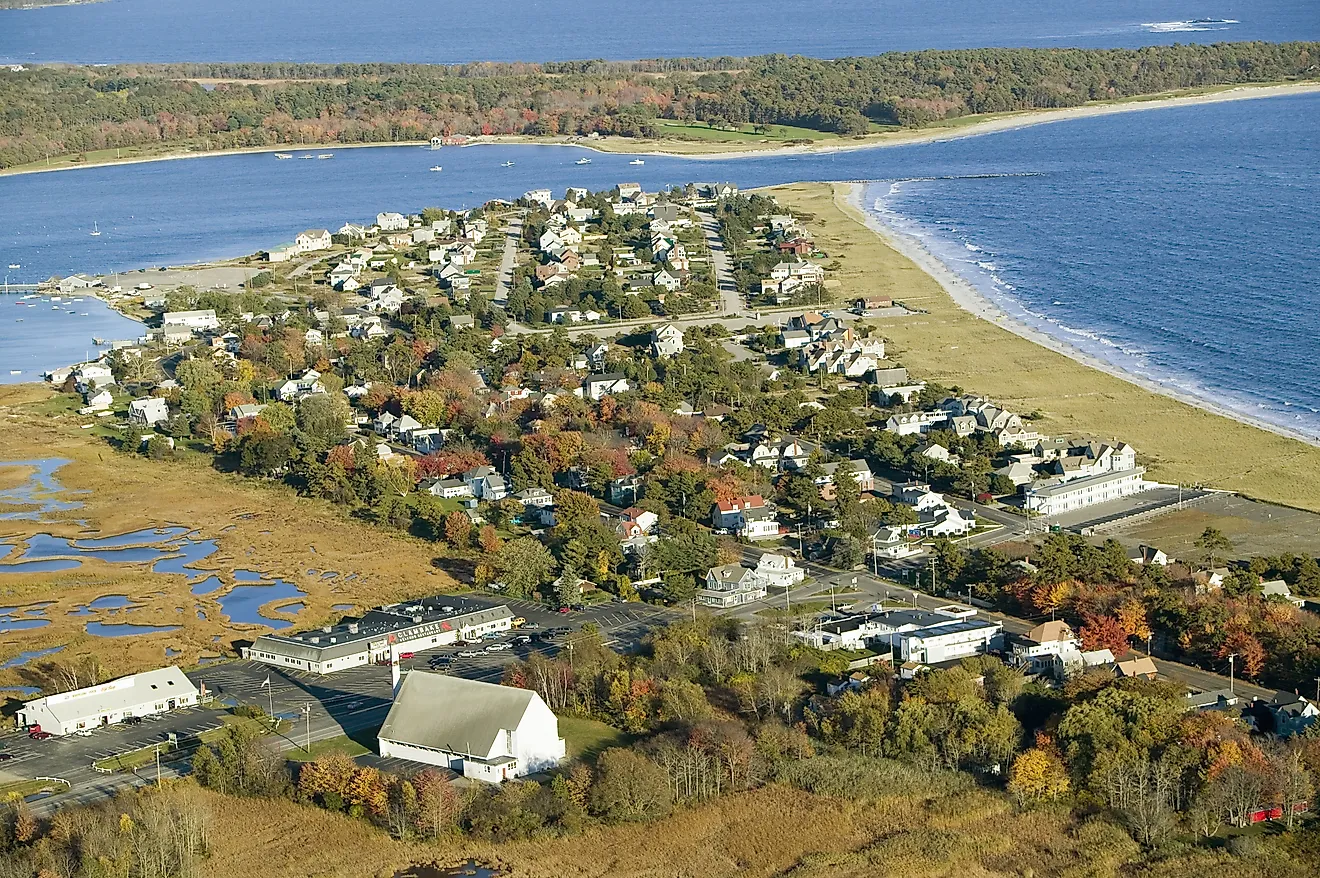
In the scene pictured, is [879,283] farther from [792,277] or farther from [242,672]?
[242,672]

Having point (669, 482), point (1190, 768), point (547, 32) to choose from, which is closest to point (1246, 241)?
point (669, 482)

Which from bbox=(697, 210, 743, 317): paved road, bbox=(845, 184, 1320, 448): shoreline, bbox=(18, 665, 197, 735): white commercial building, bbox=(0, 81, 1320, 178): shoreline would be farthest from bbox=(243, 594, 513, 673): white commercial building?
bbox=(0, 81, 1320, 178): shoreline

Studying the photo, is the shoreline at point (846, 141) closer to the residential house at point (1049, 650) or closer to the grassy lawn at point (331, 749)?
the residential house at point (1049, 650)

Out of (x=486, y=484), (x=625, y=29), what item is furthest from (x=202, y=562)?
(x=625, y=29)

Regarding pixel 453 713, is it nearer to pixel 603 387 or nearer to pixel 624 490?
pixel 624 490

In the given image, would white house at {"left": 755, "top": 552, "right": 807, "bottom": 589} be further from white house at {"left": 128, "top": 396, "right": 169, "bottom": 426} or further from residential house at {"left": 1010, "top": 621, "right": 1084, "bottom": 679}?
white house at {"left": 128, "top": 396, "right": 169, "bottom": 426}

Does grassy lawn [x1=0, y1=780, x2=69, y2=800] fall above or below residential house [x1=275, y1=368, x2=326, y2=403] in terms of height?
below
